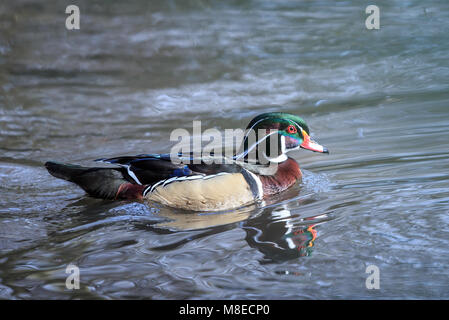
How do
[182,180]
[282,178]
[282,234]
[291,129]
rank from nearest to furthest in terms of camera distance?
[282,234], [182,180], [282,178], [291,129]

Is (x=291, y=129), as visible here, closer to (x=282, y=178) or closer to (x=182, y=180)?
(x=282, y=178)

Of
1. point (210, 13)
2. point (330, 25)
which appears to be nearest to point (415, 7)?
point (330, 25)

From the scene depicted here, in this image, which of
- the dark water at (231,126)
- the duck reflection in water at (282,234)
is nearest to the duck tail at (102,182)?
the dark water at (231,126)

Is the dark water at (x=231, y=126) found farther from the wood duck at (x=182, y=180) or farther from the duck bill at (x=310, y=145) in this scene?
the duck bill at (x=310, y=145)

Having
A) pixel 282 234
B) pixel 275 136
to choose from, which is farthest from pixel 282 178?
pixel 282 234

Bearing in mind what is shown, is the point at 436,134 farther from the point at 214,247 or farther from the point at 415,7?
the point at 415,7

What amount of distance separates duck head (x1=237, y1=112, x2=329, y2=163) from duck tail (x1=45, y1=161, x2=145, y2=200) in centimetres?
127

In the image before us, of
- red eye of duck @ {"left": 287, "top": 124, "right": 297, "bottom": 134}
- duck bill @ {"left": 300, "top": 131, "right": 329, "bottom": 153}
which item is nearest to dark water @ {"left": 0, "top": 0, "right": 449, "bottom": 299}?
duck bill @ {"left": 300, "top": 131, "right": 329, "bottom": 153}

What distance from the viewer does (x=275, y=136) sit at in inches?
264

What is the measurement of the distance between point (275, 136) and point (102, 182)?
1.88 meters

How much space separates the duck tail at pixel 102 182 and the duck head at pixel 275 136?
1.27m

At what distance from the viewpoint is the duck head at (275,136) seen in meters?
6.64

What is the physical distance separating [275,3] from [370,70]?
2.87 meters

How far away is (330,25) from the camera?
1196 cm
